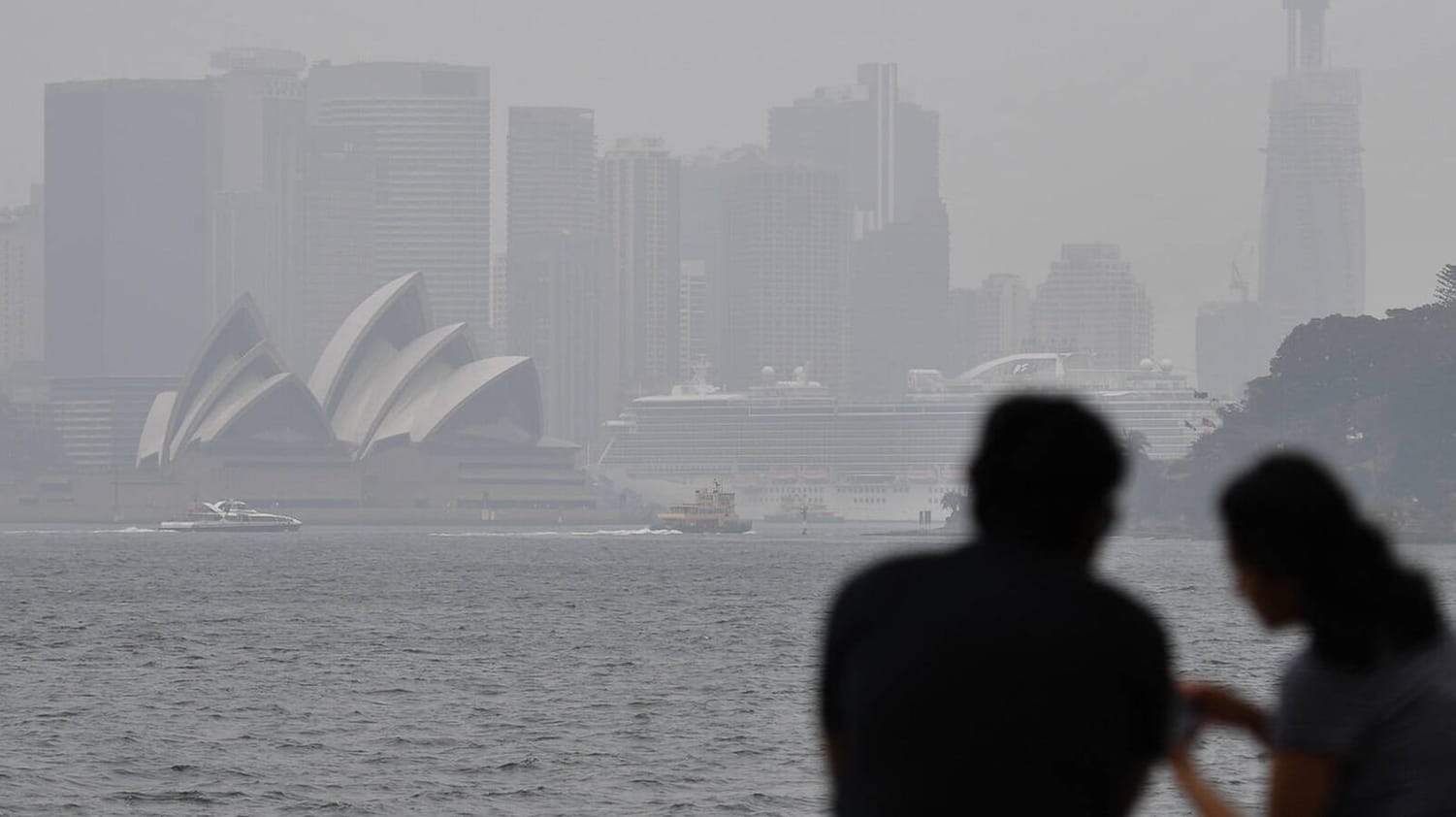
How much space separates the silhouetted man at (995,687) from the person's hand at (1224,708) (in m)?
0.21

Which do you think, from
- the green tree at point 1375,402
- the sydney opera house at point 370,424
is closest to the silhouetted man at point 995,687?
the green tree at point 1375,402

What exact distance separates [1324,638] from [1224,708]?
0.19 metres

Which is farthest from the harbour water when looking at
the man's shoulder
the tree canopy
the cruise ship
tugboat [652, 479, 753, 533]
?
the cruise ship

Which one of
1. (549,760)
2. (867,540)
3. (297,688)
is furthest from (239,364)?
(549,760)

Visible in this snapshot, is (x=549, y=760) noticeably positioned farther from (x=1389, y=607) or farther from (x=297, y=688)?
(x=1389, y=607)

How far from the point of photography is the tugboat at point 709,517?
475 feet

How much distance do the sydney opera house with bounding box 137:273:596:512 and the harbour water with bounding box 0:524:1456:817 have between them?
70.2 metres

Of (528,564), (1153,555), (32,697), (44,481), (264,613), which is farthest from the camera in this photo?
(44,481)

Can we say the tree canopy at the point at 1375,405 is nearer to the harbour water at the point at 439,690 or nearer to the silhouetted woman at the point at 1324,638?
the harbour water at the point at 439,690

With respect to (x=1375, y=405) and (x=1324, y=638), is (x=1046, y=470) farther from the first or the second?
(x=1375, y=405)

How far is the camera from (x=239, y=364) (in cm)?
15425

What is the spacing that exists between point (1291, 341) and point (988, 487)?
121 metres

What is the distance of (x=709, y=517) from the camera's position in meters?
145

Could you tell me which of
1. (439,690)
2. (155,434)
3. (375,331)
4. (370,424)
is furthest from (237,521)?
(439,690)
